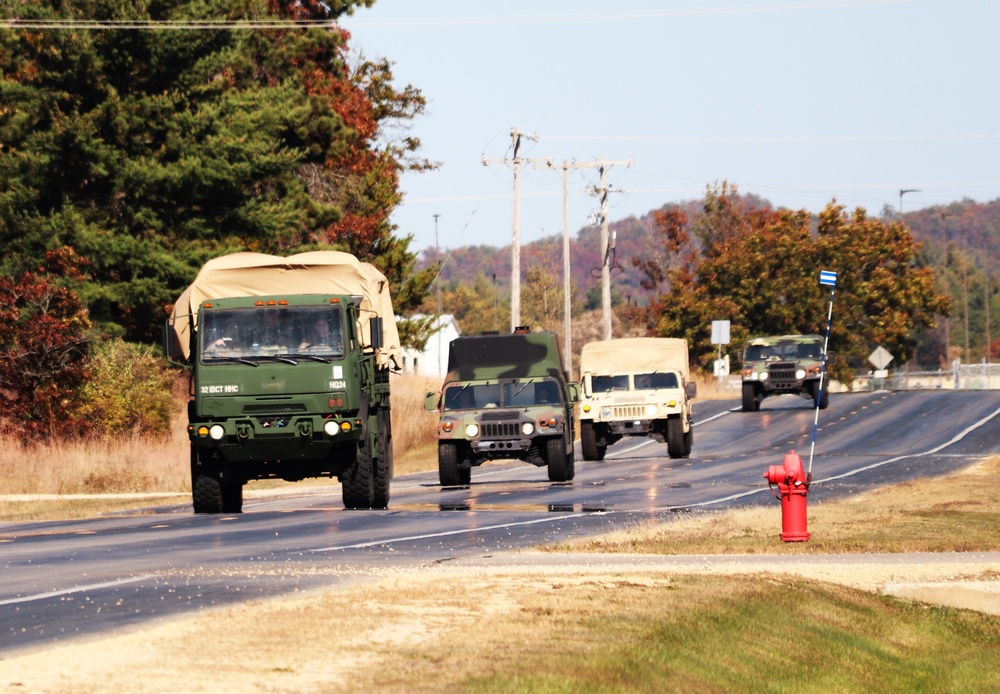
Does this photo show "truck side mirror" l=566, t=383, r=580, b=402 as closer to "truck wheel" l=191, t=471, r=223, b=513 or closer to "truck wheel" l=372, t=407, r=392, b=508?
"truck wheel" l=372, t=407, r=392, b=508

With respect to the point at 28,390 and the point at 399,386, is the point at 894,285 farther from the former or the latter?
the point at 28,390

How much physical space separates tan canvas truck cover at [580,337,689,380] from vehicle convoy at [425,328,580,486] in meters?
7.01

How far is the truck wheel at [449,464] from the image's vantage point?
29.0 meters

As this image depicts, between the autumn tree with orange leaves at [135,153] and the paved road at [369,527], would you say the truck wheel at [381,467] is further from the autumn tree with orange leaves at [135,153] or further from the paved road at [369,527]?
the autumn tree with orange leaves at [135,153]

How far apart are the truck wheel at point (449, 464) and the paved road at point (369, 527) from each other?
0.37 metres

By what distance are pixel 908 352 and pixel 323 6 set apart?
42.5 m

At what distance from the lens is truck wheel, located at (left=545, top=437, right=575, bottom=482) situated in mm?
28922

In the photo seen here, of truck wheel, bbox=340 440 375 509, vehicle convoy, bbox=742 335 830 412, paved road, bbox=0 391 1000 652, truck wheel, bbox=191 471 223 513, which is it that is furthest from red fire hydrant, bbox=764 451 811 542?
vehicle convoy, bbox=742 335 830 412

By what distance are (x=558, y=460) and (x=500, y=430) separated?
4.54ft

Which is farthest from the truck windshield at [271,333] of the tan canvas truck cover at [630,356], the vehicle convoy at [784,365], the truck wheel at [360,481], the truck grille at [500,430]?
the vehicle convoy at [784,365]

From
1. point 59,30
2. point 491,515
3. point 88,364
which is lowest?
point 491,515

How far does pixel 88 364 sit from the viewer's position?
122ft

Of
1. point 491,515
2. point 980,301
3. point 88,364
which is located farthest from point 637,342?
point 980,301

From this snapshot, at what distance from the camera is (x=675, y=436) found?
37125 mm
